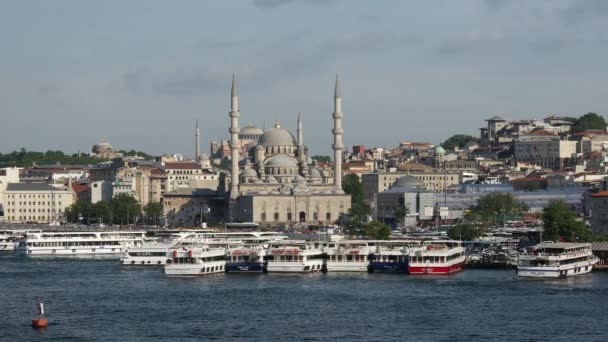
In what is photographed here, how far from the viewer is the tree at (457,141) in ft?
462

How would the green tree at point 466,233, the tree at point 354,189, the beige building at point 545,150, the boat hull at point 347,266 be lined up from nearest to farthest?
the boat hull at point 347,266, the green tree at point 466,233, the tree at point 354,189, the beige building at point 545,150

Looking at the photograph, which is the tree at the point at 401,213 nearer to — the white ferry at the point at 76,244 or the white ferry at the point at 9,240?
the white ferry at the point at 9,240

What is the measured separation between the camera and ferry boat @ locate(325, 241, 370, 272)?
51.7 meters

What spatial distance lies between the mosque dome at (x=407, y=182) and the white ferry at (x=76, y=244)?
33.2 meters

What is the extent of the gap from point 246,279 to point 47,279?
20.4 ft

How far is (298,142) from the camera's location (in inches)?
4060

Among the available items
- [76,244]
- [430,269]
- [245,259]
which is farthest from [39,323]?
[76,244]

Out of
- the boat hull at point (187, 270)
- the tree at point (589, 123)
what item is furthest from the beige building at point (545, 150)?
the boat hull at point (187, 270)

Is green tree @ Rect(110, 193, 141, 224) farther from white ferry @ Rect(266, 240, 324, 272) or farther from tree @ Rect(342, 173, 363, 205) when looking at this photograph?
white ferry @ Rect(266, 240, 324, 272)

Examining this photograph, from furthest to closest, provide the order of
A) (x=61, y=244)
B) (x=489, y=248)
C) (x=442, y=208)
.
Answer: (x=442, y=208)
(x=61, y=244)
(x=489, y=248)

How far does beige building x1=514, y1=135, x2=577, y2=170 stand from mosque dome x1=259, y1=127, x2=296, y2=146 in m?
23.1

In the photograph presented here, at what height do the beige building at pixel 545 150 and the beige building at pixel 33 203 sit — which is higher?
the beige building at pixel 545 150

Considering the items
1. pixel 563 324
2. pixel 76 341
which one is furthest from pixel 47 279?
pixel 563 324

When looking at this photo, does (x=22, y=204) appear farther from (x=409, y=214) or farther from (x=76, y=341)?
(x=76, y=341)
